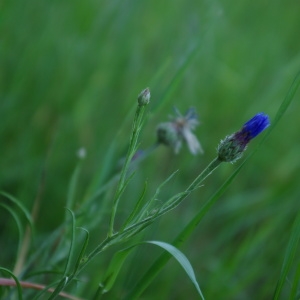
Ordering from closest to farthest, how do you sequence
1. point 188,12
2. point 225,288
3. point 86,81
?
point 225,288 → point 86,81 → point 188,12

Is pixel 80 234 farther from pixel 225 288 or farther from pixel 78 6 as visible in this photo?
pixel 78 6

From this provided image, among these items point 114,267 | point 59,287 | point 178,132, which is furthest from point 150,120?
point 59,287

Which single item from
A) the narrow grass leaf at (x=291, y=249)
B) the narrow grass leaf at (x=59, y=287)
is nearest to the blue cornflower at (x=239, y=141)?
the narrow grass leaf at (x=291, y=249)

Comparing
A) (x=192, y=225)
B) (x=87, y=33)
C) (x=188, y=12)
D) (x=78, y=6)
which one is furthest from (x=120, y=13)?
(x=192, y=225)

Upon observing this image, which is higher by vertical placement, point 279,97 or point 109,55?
point 279,97

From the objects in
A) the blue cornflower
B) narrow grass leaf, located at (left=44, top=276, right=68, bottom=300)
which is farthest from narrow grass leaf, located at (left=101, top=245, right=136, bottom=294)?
the blue cornflower

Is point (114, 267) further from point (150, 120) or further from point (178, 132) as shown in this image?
point (150, 120)
